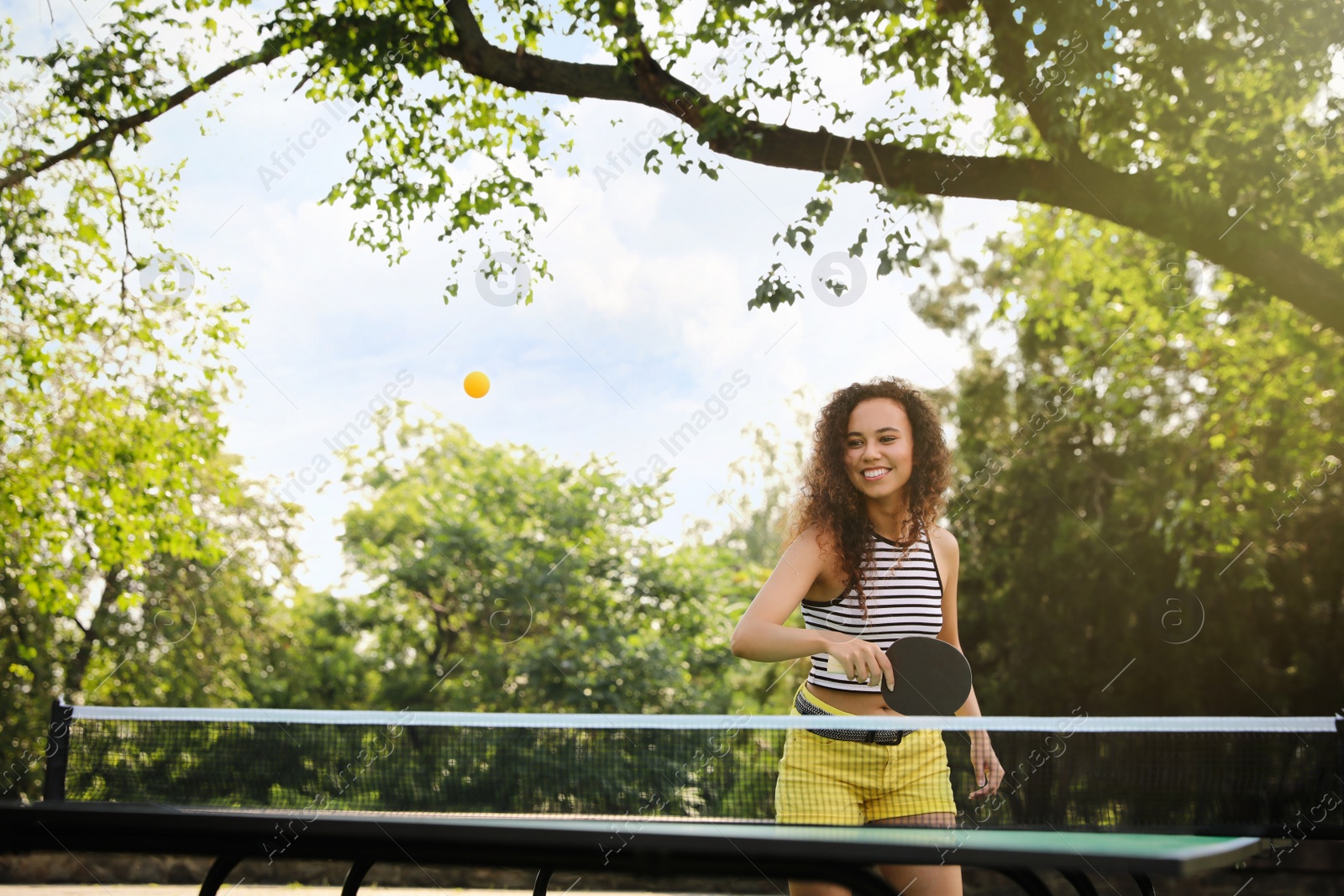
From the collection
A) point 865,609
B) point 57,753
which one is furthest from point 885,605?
point 57,753

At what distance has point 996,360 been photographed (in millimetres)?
14422

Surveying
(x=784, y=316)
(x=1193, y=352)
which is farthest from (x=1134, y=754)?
(x=1193, y=352)

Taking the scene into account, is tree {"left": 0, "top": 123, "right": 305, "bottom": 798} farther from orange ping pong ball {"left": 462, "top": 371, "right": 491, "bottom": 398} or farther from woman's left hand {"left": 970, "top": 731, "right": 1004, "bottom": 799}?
woman's left hand {"left": 970, "top": 731, "right": 1004, "bottom": 799}

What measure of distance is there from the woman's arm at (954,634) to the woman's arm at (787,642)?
1.53 feet

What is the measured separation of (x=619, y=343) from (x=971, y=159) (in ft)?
43.1

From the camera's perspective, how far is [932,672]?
8.25ft

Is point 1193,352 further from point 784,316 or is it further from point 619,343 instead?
point 619,343

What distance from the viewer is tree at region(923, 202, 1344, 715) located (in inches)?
388

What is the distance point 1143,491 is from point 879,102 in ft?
23.9

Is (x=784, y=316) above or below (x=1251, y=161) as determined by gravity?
below

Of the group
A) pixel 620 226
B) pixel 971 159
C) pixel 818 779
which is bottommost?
pixel 818 779

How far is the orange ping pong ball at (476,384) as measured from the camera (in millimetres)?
8773

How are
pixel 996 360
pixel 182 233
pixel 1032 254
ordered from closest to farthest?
pixel 182 233
pixel 1032 254
pixel 996 360

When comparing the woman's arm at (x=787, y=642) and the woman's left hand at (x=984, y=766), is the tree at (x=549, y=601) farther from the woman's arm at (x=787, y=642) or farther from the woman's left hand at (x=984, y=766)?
the woman's arm at (x=787, y=642)
